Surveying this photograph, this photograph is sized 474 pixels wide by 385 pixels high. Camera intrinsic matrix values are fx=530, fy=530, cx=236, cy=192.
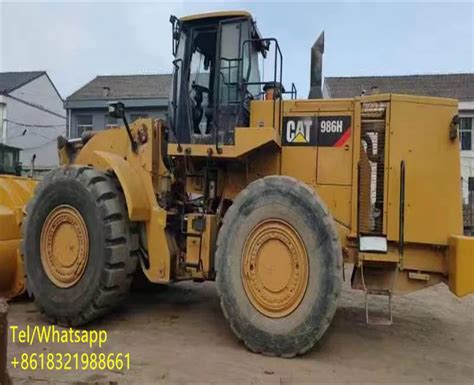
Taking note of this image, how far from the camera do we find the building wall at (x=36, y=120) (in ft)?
103

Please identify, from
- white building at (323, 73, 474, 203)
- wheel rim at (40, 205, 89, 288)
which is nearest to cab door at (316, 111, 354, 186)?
wheel rim at (40, 205, 89, 288)

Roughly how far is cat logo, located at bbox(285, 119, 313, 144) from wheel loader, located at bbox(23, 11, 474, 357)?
0.01m

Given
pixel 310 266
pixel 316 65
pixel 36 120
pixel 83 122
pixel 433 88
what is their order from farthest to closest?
pixel 36 120 < pixel 83 122 < pixel 433 88 < pixel 316 65 < pixel 310 266

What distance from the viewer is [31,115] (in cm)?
3350

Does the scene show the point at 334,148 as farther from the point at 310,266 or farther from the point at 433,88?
the point at 433,88

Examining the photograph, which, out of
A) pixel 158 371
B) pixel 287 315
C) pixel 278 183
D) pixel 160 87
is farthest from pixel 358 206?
pixel 160 87

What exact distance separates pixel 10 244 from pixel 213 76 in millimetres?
3462

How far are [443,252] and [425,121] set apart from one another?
137 centimetres

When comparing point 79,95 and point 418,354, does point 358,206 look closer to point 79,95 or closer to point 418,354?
point 418,354

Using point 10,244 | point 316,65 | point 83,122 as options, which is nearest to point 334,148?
point 316,65

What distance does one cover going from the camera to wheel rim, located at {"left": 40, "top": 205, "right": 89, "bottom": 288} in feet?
20.0

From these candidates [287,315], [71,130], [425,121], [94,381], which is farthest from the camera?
[71,130]

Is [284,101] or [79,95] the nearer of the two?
[284,101]

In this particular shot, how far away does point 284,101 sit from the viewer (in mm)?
6051
